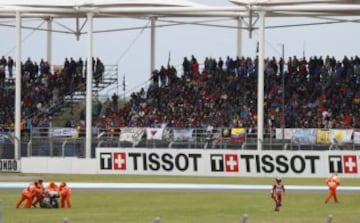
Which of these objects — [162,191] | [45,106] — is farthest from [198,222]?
[45,106]

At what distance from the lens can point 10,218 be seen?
93.9 ft

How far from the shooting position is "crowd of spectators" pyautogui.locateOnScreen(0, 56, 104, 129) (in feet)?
209

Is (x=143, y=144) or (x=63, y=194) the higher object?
(x=143, y=144)

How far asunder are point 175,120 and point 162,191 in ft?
62.3

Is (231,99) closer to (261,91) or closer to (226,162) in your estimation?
(261,91)

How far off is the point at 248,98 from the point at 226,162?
9.95m

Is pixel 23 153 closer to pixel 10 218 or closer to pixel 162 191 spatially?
pixel 162 191

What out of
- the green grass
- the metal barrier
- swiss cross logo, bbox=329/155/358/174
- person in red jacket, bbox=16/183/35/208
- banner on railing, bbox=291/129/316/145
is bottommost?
→ the green grass

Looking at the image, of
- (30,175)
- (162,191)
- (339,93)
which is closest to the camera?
(162,191)

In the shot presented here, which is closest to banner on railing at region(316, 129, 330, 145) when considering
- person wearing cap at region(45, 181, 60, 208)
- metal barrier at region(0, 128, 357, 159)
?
metal barrier at region(0, 128, 357, 159)

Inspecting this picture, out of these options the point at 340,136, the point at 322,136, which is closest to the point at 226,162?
the point at 322,136

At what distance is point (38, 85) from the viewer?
66062 mm

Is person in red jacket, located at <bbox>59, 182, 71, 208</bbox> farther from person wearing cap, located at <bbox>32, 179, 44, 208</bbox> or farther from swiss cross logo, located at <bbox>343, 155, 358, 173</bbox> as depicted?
swiss cross logo, located at <bbox>343, 155, 358, 173</bbox>

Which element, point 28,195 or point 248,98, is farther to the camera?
point 248,98
